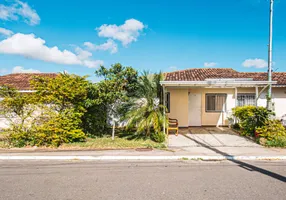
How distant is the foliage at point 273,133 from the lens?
21.7ft

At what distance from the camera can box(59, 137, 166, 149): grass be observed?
6.70m

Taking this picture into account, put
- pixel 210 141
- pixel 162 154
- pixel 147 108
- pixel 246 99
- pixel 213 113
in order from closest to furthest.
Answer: pixel 162 154
pixel 147 108
pixel 210 141
pixel 246 99
pixel 213 113

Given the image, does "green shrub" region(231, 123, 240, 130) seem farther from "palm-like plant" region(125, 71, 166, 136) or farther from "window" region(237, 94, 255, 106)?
"palm-like plant" region(125, 71, 166, 136)

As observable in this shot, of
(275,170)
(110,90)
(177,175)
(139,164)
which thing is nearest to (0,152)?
(110,90)

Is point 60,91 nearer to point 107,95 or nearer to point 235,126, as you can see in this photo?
point 107,95

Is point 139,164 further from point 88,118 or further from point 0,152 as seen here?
point 0,152

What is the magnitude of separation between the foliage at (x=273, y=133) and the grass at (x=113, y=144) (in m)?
4.29

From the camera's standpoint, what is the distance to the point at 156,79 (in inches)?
311

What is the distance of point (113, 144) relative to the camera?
700cm

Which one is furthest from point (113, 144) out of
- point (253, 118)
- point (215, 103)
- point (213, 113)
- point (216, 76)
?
point (216, 76)

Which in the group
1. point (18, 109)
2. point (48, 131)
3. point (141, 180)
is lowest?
point (141, 180)

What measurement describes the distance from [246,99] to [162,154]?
8.62 m

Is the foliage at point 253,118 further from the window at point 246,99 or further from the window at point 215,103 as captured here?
the window at point 246,99

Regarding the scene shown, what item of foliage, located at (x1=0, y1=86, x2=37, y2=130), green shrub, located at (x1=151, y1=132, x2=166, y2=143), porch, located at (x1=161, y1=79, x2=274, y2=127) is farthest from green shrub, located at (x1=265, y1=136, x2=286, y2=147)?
foliage, located at (x1=0, y1=86, x2=37, y2=130)
